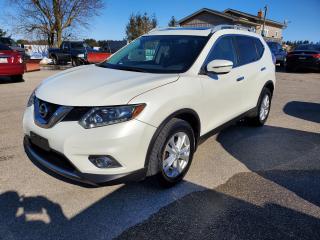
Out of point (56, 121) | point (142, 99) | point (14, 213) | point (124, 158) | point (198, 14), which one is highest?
point (198, 14)

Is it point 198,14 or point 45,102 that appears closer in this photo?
point 45,102

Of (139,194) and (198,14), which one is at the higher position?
(198,14)

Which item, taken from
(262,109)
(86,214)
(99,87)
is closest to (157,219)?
(86,214)

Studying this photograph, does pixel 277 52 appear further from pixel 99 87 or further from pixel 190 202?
pixel 99 87

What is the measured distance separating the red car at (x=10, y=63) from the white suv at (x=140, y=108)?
7716mm

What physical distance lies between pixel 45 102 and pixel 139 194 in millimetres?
1387

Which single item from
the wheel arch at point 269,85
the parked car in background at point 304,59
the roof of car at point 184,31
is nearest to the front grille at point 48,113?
the roof of car at point 184,31

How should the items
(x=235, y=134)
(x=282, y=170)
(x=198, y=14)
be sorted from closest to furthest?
1. (x=282, y=170)
2. (x=235, y=134)
3. (x=198, y=14)

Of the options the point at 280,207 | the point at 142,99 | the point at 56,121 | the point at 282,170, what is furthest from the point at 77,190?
the point at 282,170

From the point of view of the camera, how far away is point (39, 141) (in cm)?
305

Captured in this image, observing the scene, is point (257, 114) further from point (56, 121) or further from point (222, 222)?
point (56, 121)

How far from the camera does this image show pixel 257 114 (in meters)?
5.55

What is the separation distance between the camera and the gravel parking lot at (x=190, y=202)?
106 inches

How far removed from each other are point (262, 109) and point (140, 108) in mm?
3707
